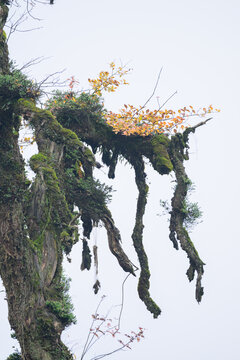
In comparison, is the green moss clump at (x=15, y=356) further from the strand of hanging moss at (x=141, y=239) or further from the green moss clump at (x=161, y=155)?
the green moss clump at (x=161, y=155)

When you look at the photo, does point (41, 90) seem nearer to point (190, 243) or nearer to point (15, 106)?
point (15, 106)

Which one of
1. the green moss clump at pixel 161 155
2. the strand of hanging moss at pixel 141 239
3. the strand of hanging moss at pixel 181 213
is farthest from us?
the strand of hanging moss at pixel 141 239

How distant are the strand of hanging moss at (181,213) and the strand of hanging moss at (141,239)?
55.0 inches

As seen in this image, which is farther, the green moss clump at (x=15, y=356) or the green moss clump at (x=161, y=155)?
the green moss clump at (x=161, y=155)

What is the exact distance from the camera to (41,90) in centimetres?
1309

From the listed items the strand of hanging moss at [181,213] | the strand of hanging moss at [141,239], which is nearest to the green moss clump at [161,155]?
the strand of hanging moss at [181,213]

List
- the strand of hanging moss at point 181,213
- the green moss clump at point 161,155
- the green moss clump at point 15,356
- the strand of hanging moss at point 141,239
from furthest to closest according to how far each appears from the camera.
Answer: the strand of hanging moss at point 141,239
the green moss clump at point 161,155
the strand of hanging moss at point 181,213
the green moss clump at point 15,356

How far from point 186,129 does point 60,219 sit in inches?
246

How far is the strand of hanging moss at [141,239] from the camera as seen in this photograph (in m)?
15.3

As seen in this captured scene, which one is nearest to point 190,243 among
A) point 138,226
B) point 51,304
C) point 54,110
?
point 138,226

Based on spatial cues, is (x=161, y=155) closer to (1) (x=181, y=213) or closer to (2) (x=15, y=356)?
(1) (x=181, y=213)

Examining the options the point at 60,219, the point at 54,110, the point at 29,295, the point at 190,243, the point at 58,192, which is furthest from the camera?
the point at 54,110

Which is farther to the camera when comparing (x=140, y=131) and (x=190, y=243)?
(x=140, y=131)

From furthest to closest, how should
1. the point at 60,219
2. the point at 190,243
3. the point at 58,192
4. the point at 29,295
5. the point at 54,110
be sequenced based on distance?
the point at 54,110 → the point at 190,243 → the point at 60,219 → the point at 58,192 → the point at 29,295
